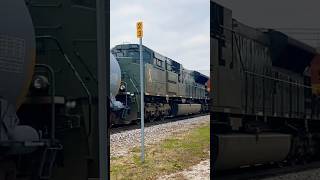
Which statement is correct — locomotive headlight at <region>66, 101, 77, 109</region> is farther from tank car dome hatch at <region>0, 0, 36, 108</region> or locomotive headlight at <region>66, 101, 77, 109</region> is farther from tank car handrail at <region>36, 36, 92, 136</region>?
tank car dome hatch at <region>0, 0, 36, 108</region>

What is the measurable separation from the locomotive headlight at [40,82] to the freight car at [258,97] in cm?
157

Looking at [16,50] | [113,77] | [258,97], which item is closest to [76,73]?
[16,50]

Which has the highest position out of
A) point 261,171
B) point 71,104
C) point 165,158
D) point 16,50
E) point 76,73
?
point 16,50

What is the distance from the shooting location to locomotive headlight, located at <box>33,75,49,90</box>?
3463 millimetres

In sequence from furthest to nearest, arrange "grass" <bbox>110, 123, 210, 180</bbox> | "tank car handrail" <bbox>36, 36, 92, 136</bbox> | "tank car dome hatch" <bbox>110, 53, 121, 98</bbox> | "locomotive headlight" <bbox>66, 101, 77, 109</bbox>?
"grass" <bbox>110, 123, 210, 180</bbox> → "tank car dome hatch" <bbox>110, 53, 121, 98</bbox> → "locomotive headlight" <bbox>66, 101, 77, 109</bbox> → "tank car handrail" <bbox>36, 36, 92, 136</bbox>

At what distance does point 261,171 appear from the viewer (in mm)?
6828

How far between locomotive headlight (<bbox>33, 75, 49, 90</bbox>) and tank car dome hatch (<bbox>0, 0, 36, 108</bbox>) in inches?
4.9

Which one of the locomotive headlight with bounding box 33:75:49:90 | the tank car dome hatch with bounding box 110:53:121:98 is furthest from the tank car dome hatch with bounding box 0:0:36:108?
the tank car dome hatch with bounding box 110:53:121:98

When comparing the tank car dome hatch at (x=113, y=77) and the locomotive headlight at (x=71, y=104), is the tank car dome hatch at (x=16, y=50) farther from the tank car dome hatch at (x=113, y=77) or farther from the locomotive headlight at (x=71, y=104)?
the tank car dome hatch at (x=113, y=77)

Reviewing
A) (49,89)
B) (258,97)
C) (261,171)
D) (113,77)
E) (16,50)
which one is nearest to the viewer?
(16,50)

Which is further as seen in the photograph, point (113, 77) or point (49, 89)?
point (113, 77)

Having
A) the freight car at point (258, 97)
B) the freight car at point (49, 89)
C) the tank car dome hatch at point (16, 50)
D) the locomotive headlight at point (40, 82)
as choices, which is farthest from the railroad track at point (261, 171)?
the tank car dome hatch at point (16, 50)

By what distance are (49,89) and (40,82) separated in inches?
3.9

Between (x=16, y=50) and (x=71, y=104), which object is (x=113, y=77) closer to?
(x=71, y=104)
